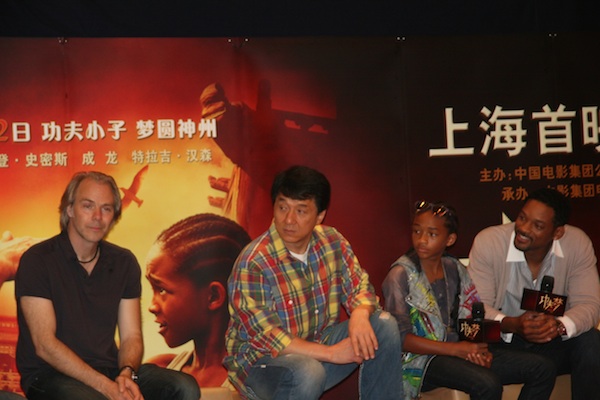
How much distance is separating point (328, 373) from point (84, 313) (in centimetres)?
100

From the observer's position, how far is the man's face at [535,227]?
4.04 metres

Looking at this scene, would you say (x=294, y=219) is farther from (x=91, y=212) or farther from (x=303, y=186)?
(x=91, y=212)

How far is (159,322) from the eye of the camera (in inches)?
178

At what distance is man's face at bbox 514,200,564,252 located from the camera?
4035 mm

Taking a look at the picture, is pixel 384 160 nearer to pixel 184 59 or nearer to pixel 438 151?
pixel 438 151

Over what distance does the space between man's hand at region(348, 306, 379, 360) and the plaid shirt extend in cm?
19

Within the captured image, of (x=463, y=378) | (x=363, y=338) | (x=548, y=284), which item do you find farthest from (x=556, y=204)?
(x=363, y=338)

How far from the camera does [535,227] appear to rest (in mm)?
4039

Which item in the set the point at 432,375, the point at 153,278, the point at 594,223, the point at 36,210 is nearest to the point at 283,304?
the point at 432,375

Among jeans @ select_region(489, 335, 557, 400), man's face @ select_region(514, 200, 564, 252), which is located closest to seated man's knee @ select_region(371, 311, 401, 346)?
jeans @ select_region(489, 335, 557, 400)

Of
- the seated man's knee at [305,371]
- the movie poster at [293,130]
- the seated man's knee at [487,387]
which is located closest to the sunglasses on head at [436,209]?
the seated man's knee at [487,387]

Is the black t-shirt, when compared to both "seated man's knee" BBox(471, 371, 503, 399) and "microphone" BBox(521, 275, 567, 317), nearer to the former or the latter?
"seated man's knee" BBox(471, 371, 503, 399)

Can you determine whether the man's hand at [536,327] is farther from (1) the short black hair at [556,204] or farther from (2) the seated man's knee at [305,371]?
(2) the seated man's knee at [305,371]

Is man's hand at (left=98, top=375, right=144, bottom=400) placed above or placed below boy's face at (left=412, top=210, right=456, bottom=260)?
below
